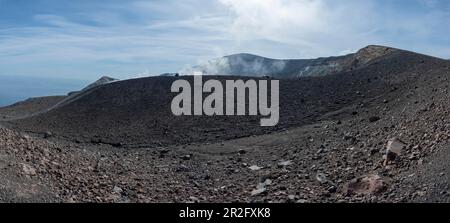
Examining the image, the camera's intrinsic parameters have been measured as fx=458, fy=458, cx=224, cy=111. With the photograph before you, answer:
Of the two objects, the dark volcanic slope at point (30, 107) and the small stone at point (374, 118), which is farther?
the dark volcanic slope at point (30, 107)

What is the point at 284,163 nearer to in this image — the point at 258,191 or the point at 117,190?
the point at 258,191

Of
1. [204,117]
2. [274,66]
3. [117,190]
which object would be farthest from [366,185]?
[274,66]

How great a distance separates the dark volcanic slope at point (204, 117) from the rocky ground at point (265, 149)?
5cm

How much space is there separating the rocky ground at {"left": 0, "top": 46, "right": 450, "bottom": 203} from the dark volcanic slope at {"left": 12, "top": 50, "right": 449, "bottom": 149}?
0.18ft

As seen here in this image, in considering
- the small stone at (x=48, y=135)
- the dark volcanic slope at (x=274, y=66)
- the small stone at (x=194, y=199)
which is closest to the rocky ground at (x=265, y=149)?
the small stone at (x=194, y=199)

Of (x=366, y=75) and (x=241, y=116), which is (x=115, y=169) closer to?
(x=241, y=116)

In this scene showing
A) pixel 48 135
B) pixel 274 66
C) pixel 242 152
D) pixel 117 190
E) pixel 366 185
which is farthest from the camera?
pixel 274 66

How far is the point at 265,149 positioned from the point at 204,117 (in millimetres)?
4783

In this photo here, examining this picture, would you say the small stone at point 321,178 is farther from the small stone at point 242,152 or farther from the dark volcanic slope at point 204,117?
the dark volcanic slope at point 204,117

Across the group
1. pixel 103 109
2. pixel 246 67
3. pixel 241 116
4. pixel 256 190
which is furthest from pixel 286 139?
pixel 246 67

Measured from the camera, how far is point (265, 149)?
1342 cm

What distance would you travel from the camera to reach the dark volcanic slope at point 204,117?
16.1m

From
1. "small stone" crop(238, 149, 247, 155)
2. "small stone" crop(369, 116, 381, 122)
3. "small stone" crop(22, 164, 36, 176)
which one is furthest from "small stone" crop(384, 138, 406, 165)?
"small stone" crop(22, 164, 36, 176)

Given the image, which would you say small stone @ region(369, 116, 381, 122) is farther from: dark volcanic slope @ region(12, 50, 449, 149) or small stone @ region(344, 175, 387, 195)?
small stone @ region(344, 175, 387, 195)
